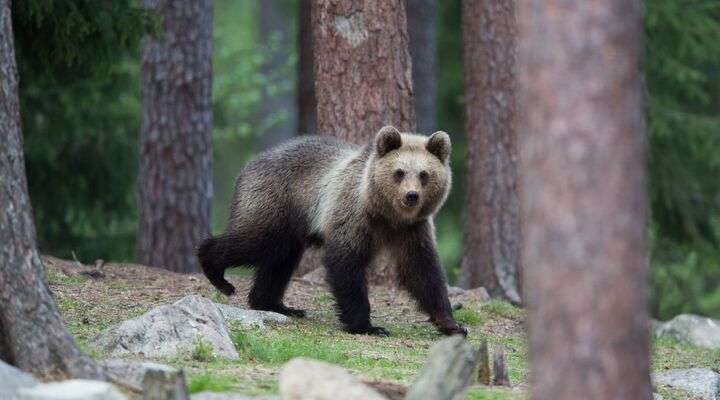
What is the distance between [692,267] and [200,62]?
9.42 metres

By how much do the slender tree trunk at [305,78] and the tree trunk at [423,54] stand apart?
2426 millimetres

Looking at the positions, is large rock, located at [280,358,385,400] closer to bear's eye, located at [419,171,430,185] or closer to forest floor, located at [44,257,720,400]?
forest floor, located at [44,257,720,400]

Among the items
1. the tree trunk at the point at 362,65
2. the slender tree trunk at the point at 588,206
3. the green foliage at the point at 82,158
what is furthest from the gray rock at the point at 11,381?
the green foliage at the point at 82,158

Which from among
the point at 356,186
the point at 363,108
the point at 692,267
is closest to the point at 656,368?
the point at 356,186

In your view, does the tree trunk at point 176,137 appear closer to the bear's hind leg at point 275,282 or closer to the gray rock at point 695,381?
the bear's hind leg at point 275,282

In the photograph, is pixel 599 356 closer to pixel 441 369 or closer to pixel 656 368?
pixel 441 369

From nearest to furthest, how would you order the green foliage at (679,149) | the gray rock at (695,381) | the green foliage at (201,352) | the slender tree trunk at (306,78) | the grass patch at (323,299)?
the green foliage at (201,352) < the gray rock at (695,381) < the grass patch at (323,299) < the slender tree trunk at (306,78) < the green foliage at (679,149)

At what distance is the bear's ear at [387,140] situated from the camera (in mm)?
9859

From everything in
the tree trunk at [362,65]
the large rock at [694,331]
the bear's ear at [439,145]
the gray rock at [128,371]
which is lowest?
the large rock at [694,331]

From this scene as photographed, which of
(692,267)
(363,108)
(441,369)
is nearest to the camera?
(441,369)

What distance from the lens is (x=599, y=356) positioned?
5035 mm

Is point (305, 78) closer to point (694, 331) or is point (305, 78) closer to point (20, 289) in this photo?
point (694, 331)

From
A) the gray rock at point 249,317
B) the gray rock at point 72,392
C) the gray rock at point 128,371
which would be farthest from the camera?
the gray rock at point 249,317

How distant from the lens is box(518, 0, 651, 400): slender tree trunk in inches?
199
